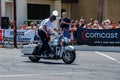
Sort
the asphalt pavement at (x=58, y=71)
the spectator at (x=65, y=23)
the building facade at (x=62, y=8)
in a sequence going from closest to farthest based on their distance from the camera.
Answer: the asphalt pavement at (x=58, y=71) < the spectator at (x=65, y=23) < the building facade at (x=62, y=8)

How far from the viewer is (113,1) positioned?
4159 cm

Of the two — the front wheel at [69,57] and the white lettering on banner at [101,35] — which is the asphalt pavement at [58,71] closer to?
the front wheel at [69,57]

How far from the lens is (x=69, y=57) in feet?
56.5

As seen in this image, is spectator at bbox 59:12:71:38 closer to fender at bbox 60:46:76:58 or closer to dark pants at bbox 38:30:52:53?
dark pants at bbox 38:30:52:53

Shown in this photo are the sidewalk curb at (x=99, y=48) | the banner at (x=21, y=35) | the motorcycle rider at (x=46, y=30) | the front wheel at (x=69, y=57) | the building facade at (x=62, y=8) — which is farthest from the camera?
the building facade at (x=62, y=8)

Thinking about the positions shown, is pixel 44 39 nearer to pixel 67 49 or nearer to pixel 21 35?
pixel 67 49

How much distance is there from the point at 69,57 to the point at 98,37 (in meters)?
8.65

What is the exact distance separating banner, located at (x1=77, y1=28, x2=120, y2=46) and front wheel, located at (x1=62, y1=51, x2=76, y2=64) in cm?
841

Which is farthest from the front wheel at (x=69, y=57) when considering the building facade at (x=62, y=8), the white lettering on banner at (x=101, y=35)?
the building facade at (x=62, y=8)

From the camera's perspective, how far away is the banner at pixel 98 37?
2536 cm

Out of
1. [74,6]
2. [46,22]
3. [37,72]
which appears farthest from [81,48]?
[74,6]

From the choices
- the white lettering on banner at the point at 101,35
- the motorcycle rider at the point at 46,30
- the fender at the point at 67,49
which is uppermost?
the motorcycle rider at the point at 46,30

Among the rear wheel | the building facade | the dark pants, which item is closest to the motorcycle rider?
the dark pants

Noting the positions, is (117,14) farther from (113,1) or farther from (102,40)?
(102,40)
